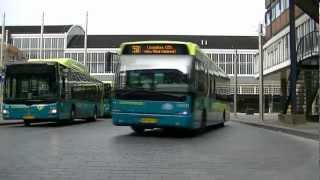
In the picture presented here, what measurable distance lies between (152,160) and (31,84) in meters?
15.6

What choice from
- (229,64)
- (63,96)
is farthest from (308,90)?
(229,64)

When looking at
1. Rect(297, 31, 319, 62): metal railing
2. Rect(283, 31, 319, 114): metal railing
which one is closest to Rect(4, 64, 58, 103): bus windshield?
Rect(283, 31, 319, 114): metal railing

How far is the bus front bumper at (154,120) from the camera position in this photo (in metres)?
19.4

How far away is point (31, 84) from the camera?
27.2 m

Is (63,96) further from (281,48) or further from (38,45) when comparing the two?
(38,45)

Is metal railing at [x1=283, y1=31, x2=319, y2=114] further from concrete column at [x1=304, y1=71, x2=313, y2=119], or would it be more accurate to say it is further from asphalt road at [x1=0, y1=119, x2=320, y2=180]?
asphalt road at [x1=0, y1=119, x2=320, y2=180]

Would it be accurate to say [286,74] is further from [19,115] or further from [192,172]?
[192,172]

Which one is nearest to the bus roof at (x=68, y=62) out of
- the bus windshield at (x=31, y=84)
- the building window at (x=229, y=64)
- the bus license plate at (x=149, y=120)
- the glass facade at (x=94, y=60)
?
the bus windshield at (x=31, y=84)

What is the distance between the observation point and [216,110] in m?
26.3

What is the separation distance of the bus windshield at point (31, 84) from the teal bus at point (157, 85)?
8160 millimetres

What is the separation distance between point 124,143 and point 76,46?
292 feet

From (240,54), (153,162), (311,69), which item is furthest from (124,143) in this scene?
(240,54)

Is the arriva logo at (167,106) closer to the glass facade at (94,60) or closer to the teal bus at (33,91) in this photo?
the teal bus at (33,91)

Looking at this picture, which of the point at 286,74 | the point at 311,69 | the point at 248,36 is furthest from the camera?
the point at 248,36
